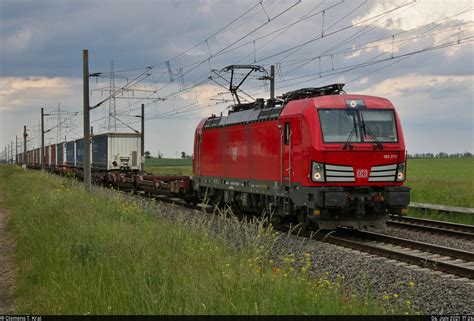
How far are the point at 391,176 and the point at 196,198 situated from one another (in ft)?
38.9

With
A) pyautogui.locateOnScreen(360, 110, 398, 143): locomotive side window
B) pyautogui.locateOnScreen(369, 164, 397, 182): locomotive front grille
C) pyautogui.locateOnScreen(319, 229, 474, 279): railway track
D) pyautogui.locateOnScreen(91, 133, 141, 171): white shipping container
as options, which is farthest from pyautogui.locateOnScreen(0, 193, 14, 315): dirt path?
pyautogui.locateOnScreen(91, 133, 141, 171): white shipping container

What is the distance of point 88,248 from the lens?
29.6 ft

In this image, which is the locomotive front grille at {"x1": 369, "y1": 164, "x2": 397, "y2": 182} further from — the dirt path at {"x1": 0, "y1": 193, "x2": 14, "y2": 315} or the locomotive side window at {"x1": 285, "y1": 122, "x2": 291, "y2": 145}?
the dirt path at {"x1": 0, "y1": 193, "x2": 14, "y2": 315}

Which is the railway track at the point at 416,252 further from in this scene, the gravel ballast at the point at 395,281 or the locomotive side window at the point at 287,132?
the locomotive side window at the point at 287,132

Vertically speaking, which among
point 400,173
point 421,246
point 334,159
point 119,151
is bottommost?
point 421,246

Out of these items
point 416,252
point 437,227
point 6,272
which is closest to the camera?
point 6,272

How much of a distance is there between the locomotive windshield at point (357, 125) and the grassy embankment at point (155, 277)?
4368 millimetres

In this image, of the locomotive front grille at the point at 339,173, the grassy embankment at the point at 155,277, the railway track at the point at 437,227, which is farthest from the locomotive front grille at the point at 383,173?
the grassy embankment at the point at 155,277

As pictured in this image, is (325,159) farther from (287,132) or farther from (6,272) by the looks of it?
(6,272)

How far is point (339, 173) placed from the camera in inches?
533

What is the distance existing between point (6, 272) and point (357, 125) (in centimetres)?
809

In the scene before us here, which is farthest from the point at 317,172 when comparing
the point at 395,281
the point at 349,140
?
the point at 395,281

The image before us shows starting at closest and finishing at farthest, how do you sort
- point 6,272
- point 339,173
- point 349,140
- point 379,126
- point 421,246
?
point 6,272, point 421,246, point 339,173, point 349,140, point 379,126

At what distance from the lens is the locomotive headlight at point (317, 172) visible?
13.4 meters
